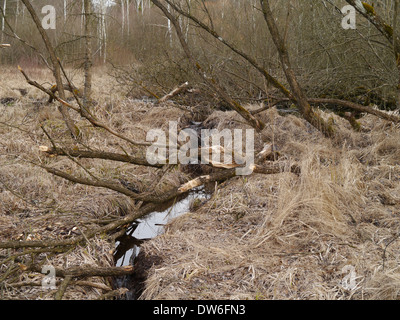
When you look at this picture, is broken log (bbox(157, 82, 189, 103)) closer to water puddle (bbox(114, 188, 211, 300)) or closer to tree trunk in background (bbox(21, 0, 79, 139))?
water puddle (bbox(114, 188, 211, 300))

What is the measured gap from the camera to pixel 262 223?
370 centimetres

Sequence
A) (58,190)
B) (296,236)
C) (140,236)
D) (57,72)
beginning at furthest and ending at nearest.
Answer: (57,72), (58,190), (140,236), (296,236)

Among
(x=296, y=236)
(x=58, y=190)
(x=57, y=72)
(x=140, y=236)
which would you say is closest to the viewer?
(x=296, y=236)

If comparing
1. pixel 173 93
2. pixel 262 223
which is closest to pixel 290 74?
pixel 173 93

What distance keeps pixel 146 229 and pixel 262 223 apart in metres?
1.41

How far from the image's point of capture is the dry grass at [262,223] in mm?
2799

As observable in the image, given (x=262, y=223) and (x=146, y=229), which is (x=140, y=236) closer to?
(x=146, y=229)

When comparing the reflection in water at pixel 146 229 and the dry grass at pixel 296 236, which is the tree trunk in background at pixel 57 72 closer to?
the reflection in water at pixel 146 229

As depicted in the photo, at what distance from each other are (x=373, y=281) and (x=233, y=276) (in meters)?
1.00

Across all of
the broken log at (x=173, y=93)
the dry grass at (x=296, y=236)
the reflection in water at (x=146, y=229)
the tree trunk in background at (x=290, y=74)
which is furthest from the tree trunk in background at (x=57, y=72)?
the tree trunk in background at (x=290, y=74)

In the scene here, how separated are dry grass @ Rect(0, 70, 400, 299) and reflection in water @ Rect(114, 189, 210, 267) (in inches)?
9.6

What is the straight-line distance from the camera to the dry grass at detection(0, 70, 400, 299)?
2.80m

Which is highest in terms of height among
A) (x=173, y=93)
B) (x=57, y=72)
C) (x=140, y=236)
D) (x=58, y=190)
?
(x=57, y=72)
